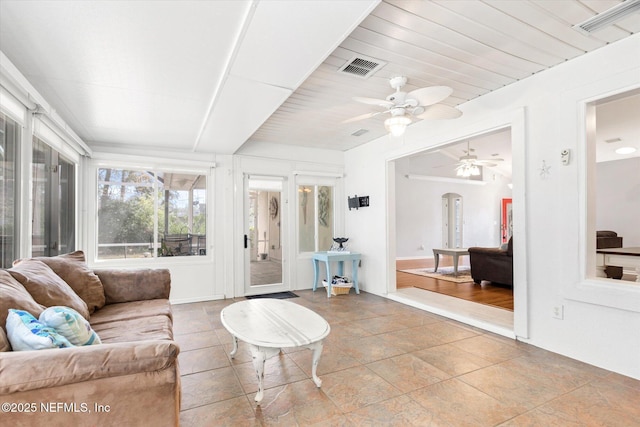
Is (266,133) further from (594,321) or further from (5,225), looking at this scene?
(594,321)

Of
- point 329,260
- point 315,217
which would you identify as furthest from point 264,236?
point 329,260

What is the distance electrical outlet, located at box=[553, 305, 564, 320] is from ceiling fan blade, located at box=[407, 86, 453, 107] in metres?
2.13

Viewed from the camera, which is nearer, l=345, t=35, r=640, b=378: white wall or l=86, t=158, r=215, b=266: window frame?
l=345, t=35, r=640, b=378: white wall

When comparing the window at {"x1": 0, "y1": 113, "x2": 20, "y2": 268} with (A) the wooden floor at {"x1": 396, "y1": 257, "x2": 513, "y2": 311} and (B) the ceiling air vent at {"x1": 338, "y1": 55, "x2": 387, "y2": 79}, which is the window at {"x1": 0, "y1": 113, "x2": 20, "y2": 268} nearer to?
(B) the ceiling air vent at {"x1": 338, "y1": 55, "x2": 387, "y2": 79}

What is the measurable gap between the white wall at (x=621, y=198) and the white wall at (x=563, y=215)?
6.07 metres

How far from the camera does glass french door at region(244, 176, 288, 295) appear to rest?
5375 mm

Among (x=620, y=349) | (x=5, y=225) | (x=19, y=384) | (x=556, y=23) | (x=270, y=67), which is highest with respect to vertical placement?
(x=556, y=23)

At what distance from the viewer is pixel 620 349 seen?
2.46 meters

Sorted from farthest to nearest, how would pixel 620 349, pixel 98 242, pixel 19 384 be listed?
pixel 98 242 → pixel 620 349 → pixel 19 384

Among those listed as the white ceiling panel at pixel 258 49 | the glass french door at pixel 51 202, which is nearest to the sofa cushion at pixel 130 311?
the glass french door at pixel 51 202

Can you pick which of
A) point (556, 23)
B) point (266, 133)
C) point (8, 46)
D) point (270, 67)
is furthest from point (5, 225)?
point (556, 23)

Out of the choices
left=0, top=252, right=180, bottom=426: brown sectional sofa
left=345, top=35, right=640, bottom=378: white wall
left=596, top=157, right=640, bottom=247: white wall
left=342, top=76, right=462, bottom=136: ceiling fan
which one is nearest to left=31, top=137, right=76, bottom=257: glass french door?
left=0, top=252, right=180, bottom=426: brown sectional sofa

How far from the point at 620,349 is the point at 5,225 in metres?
4.93

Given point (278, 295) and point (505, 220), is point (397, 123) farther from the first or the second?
point (505, 220)
